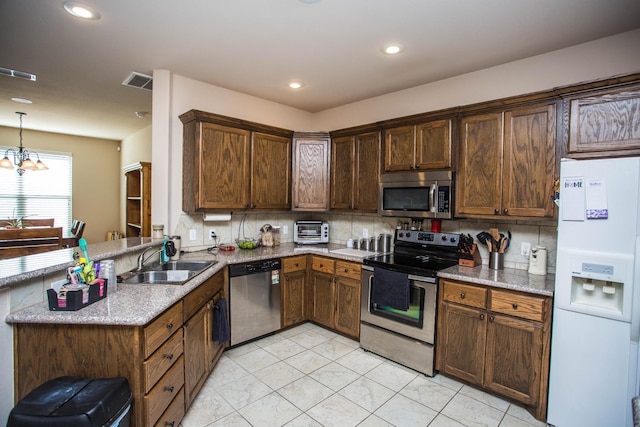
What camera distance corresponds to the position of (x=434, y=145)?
3004 mm

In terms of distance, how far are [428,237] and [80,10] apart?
329 centimetres

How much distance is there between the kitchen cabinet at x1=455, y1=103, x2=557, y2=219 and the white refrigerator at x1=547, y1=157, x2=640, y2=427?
0.38 m

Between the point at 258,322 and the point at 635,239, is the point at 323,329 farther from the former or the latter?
the point at 635,239

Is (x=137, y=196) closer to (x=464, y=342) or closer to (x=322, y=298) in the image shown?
(x=322, y=298)

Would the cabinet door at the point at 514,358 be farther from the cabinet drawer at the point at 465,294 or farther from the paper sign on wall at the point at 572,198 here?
the paper sign on wall at the point at 572,198

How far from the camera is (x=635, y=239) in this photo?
1818 mm

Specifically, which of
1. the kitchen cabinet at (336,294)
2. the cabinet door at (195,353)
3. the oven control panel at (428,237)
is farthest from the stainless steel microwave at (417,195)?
the cabinet door at (195,353)

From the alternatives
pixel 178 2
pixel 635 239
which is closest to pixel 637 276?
pixel 635 239

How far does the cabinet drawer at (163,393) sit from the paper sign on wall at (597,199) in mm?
2702

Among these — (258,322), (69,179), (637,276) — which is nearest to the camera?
(637,276)

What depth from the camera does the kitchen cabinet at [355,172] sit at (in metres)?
3.52

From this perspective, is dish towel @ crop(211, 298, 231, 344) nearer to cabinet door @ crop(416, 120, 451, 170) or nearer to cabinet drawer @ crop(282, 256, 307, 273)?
cabinet drawer @ crop(282, 256, 307, 273)

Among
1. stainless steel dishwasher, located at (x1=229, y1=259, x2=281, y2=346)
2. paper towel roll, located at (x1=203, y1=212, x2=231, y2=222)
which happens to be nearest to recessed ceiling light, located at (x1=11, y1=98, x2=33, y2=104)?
paper towel roll, located at (x1=203, y1=212, x2=231, y2=222)

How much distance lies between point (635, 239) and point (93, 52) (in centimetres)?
423
